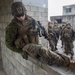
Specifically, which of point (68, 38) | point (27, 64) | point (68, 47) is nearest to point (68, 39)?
point (68, 38)

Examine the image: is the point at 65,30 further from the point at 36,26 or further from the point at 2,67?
the point at 2,67

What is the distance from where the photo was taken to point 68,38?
9.05 ft

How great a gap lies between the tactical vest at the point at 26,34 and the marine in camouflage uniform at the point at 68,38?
130 cm

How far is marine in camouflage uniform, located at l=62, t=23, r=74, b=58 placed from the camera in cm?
275

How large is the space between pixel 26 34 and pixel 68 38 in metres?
1.37

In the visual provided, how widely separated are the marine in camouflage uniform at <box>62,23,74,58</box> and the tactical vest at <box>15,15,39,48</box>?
51.3 inches

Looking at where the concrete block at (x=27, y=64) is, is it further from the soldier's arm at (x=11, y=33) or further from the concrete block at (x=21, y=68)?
the soldier's arm at (x=11, y=33)

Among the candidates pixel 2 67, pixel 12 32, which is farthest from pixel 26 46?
pixel 2 67

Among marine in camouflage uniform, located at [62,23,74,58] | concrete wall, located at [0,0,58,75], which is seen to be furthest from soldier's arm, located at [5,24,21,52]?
marine in camouflage uniform, located at [62,23,74,58]

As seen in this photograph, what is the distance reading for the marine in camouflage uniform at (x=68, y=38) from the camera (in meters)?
2.75

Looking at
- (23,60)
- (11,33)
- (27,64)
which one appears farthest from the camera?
(23,60)

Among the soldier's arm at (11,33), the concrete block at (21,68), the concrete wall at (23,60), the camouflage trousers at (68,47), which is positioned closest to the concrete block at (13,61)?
the concrete wall at (23,60)

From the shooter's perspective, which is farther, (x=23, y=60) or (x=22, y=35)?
(x=23, y=60)

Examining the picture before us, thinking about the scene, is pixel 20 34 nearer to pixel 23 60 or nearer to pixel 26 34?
pixel 26 34
